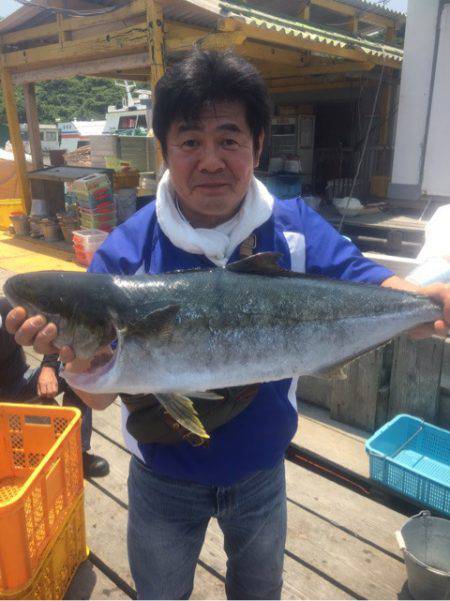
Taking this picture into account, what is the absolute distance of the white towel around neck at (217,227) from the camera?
5.94 feet

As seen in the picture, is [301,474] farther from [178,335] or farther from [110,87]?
[110,87]

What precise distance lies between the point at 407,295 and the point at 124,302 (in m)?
1.15

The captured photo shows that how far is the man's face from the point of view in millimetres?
1758

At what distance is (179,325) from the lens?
169 centimetres

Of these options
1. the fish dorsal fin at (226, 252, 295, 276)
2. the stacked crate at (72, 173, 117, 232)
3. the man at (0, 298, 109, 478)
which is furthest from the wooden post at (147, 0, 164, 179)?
the fish dorsal fin at (226, 252, 295, 276)

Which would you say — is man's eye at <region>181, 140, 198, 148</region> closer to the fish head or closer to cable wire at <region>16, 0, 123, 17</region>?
the fish head

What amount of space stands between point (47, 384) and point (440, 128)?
291 inches

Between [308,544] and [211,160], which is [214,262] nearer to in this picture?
[211,160]

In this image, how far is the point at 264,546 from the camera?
2.06 m

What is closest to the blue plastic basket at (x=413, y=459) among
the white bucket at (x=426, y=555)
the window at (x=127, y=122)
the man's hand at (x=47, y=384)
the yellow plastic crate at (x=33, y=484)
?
the white bucket at (x=426, y=555)

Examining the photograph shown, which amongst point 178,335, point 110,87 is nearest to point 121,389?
point 178,335

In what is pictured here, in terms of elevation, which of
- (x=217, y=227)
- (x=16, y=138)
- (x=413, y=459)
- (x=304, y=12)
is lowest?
(x=413, y=459)

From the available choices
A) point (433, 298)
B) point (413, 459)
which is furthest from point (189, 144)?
point (413, 459)

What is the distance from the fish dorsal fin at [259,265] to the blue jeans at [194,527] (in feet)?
2.89
